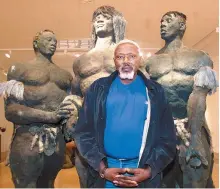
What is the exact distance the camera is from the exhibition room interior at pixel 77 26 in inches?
85.7

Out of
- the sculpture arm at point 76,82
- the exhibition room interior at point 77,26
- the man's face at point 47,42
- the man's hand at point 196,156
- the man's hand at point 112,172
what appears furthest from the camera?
the exhibition room interior at point 77,26

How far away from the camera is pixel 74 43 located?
2.33 meters

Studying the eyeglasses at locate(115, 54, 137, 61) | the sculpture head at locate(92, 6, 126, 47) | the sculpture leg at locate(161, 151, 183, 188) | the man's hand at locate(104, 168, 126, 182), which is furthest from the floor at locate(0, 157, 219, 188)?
the eyeglasses at locate(115, 54, 137, 61)

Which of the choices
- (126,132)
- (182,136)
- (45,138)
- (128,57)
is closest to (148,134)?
(126,132)

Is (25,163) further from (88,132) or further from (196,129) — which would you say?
(196,129)

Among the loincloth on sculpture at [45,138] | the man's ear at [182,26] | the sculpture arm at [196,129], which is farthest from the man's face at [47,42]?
the sculpture arm at [196,129]

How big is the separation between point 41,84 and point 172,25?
0.78 m

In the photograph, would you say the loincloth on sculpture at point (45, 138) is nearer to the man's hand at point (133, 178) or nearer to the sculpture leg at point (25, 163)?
the sculpture leg at point (25, 163)

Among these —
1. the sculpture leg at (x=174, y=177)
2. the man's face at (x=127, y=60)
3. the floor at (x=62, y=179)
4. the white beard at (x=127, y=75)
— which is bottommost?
the floor at (x=62, y=179)

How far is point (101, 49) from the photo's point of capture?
6.47 ft

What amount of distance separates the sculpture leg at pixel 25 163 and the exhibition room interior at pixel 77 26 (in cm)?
21

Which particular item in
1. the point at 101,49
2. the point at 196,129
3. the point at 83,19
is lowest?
the point at 196,129

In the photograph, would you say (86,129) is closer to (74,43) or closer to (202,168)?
(202,168)

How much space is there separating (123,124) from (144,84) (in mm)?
188
